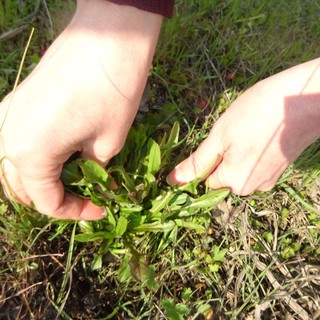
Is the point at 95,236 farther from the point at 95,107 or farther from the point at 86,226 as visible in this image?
the point at 95,107

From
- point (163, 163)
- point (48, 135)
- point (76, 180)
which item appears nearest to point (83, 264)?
point (76, 180)

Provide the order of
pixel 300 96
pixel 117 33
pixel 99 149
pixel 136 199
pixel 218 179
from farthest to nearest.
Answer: pixel 218 179
pixel 136 199
pixel 300 96
pixel 99 149
pixel 117 33

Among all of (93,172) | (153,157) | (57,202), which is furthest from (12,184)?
(153,157)

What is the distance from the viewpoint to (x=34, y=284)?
166cm

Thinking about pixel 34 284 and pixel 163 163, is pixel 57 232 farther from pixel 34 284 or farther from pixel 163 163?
pixel 163 163

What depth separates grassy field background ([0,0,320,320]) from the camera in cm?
176

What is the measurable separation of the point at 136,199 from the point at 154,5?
2.64ft

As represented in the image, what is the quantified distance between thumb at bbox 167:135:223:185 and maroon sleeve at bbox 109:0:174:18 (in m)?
0.63

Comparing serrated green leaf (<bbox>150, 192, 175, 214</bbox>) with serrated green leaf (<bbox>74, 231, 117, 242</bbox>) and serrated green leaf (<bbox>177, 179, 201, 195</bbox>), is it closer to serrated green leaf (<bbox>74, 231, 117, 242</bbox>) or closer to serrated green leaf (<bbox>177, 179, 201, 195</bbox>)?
serrated green leaf (<bbox>177, 179, 201, 195</bbox>)

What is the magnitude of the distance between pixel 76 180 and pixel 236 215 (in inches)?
31.3

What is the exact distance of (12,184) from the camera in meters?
1.63

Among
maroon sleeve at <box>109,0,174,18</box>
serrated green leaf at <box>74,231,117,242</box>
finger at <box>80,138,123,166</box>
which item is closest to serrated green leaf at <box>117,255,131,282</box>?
serrated green leaf at <box>74,231,117,242</box>

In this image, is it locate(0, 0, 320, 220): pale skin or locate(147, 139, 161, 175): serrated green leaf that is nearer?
locate(0, 0, 320, 220): pale skin

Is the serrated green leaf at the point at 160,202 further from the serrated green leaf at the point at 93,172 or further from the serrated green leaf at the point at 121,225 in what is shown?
the serrated green leaf at the point at 93,172
